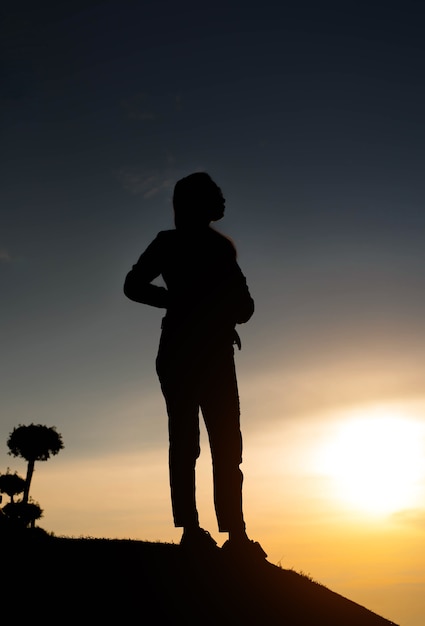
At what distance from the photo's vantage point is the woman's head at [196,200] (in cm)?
695

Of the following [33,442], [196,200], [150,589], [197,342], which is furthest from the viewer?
[33,442]

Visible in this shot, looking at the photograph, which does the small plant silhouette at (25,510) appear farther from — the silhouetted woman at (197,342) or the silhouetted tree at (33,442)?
the silhouetted woman at (197,342)

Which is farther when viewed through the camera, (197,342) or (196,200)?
(196,200)

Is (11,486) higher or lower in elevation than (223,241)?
higher

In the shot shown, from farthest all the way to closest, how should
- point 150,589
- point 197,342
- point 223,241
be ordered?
point 223,241 < point 197,342 < point 150,589

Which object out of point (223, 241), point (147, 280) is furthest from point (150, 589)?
point (223, 241)

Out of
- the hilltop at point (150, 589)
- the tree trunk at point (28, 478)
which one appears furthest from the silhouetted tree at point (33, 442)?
the hilltop at point (150, 589)

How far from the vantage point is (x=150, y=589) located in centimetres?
591

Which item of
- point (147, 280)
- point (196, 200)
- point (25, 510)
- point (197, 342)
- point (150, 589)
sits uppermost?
point (25, 510)

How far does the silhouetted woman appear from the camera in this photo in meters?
6.74

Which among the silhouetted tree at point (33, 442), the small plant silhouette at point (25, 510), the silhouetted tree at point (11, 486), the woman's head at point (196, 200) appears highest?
the silhouetted tree at point (33, 442)

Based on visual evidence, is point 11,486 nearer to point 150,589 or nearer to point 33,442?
point 33,442

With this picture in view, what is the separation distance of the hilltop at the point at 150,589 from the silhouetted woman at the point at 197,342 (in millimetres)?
393

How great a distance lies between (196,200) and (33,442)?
4851 cm
